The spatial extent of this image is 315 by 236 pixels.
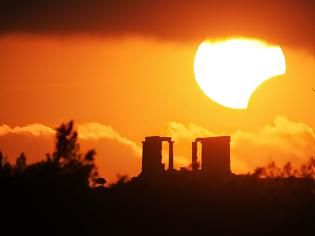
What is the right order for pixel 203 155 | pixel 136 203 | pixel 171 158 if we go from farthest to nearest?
pixel 171 158
pixel 203 155
pixel 136 203

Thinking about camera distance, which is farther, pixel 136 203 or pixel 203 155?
pixel 203 155

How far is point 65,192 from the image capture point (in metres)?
21.4

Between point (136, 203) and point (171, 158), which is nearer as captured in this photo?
point (136, 203)

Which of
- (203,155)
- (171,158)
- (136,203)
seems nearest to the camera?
(136,203)

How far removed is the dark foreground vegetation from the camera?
2077cm

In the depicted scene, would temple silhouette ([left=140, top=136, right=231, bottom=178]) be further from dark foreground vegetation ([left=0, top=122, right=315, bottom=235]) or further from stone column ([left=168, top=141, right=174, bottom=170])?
dark foreground vegetation ([left=0, top=122, right=315, bottom=235])

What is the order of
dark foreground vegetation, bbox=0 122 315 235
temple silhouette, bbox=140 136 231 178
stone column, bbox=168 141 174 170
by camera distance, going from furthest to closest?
stone column, bbox=168 141 174 170, temple silhouette, bbox=140 136 231 178, dark foreground vegetation, bbox=0 122 315 235

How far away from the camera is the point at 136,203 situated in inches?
1045

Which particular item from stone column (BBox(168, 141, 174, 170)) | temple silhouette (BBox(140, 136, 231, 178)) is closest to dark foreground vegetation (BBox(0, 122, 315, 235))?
temple silhouette (BBox(140, 136, 231, 178))

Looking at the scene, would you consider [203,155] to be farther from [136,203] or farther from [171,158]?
[136,203]

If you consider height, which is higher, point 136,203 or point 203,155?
point 203,155

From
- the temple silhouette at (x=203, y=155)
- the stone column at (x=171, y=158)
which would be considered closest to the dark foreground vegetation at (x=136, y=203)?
the temple silhouette at (x=203, y=155)

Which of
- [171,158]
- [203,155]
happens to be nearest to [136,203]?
[203,155]

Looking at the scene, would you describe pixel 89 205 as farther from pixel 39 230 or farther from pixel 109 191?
pixel 109 191
